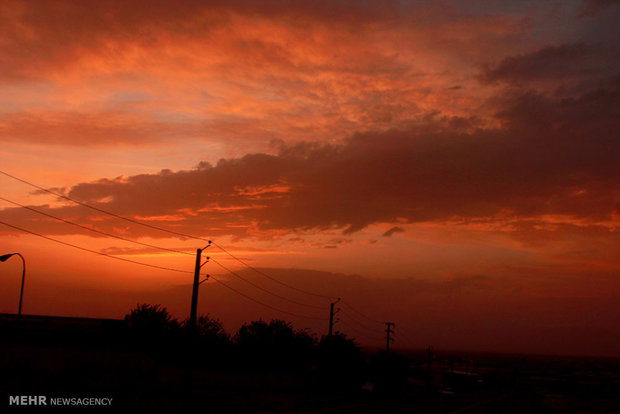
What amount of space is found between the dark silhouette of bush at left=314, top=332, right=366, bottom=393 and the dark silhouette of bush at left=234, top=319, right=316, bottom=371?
683 cm

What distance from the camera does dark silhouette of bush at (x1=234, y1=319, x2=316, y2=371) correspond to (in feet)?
269

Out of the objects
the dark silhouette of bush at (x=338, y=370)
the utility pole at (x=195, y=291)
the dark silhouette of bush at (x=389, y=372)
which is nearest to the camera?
the utility pole at (x=195, y=291)

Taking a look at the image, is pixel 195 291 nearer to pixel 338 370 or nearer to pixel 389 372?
pixel 338 370

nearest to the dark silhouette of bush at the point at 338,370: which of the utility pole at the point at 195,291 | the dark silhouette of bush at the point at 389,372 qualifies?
the dark silhouette of bush at the point at 389,372

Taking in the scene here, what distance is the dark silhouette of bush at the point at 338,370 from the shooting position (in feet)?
230

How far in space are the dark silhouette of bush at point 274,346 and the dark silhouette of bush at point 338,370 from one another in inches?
269

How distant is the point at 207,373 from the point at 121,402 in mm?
26567

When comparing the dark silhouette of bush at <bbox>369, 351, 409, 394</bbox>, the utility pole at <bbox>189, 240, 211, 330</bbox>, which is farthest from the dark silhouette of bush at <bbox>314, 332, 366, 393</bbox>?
the utility pole at <bbox>189, 240, 211, 330</bbox>

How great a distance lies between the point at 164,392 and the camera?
43.7 metres

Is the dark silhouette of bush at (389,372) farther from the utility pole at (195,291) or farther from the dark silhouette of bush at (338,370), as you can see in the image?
the utility pole at (195,291)

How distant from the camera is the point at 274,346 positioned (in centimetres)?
8662

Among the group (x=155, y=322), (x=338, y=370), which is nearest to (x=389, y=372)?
(x=338, y=370)

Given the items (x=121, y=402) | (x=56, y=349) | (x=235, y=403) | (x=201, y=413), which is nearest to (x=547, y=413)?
(x=235, y=403)

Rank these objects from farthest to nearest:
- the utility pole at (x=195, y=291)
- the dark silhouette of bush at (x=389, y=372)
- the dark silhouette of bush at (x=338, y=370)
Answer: the dark silhouette of bush at (x=389, y=372) < the dark silhouette of bush at (x=338, y=370) < the utility pole at (x=195, y=291)
